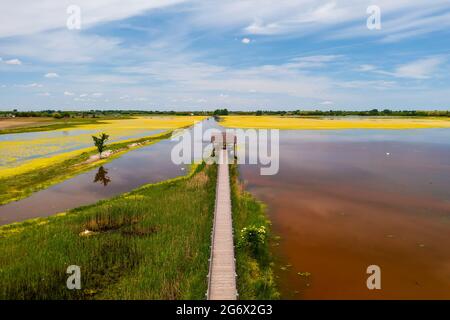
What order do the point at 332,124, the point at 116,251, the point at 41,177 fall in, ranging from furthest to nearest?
1. the point at 332,124
2. the point at 41,177
3. the point at 116,251

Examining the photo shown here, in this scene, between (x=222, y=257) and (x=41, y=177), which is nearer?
(x=222, y=257)

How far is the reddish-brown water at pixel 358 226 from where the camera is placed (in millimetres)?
12781

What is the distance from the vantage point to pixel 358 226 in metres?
18.2

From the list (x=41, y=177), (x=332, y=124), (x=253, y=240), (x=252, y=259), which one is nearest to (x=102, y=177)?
(x=41, y=177)

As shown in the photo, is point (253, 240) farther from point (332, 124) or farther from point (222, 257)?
point (332, 124)

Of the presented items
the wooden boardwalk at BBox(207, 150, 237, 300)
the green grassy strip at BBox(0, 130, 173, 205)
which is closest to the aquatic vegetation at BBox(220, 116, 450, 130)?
the green grassy strip at BBox(0, 130, 173, 205)

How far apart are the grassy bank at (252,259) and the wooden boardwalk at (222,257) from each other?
0.45 metres

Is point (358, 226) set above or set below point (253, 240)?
below

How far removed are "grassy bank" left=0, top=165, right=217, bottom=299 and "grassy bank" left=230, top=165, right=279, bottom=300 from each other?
5.03 feet

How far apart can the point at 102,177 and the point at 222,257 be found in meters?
22.0

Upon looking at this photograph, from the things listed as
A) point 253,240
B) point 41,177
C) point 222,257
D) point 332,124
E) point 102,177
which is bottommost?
point 222,257

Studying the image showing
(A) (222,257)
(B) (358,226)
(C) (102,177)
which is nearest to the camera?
(A) (222,257)

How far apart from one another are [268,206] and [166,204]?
23.6 ft

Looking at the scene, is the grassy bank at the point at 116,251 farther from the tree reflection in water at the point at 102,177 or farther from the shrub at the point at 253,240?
the tree reflection in water at the point at 102,177
